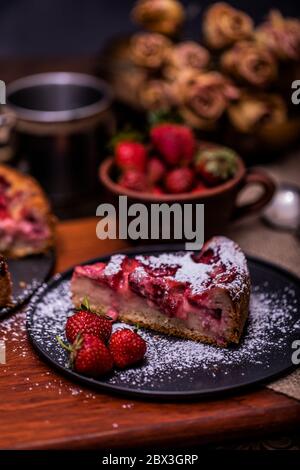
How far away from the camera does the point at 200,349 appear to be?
1.43 meters

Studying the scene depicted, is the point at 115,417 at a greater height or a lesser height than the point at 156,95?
lesser

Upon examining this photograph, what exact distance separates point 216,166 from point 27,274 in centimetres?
53

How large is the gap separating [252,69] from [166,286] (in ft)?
2.93

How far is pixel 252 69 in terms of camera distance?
2092mm

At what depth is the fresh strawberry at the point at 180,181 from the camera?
1.76 metres

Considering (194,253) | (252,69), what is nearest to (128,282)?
(194,253)

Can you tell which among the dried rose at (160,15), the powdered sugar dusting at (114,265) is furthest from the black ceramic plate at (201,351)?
the dried rose at (160,15)

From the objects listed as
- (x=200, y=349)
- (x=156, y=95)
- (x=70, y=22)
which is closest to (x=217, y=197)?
(x=200, y=349)

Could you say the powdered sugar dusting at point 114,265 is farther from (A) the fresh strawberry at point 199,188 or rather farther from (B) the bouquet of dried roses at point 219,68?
(B) the bouquet of dried roses at point 219,68

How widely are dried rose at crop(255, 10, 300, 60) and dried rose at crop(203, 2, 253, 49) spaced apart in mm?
52

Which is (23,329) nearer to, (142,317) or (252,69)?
(142,317)

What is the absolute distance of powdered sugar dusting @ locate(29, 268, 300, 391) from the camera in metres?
1.32

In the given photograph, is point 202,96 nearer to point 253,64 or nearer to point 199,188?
point 253,64

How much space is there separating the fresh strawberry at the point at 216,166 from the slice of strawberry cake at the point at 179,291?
25cm
